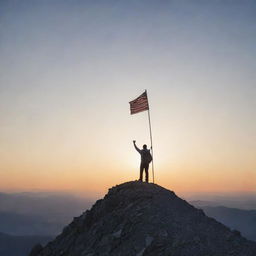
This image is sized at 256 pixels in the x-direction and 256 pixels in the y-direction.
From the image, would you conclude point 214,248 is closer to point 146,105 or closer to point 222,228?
point 222,228

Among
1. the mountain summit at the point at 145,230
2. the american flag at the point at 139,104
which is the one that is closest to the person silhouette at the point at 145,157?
the mountain summit at the point at 145,230

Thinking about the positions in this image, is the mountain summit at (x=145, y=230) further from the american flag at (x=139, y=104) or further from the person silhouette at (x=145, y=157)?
the american flag at (x=139, y=104)

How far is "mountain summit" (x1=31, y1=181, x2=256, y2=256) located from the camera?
1961 centimetres

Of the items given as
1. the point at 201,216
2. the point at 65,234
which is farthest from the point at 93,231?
the point at 201,216

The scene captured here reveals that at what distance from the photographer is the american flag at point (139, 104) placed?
31.9m

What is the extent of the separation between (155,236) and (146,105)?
1422cm

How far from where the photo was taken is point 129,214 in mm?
24109

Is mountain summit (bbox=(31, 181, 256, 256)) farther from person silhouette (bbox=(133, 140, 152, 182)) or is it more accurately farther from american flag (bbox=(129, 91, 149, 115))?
american flag (bbox=(129, 91, 149, 115))

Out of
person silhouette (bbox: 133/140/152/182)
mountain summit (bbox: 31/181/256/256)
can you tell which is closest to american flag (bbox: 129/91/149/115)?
person silhouette (bbox: 133/140/152/182)

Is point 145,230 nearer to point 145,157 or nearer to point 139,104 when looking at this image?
point 145,157

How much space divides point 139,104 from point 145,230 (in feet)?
43.9

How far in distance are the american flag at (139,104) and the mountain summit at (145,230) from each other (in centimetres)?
648

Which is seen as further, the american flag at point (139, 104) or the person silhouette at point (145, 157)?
the american flag at point (139, 104)

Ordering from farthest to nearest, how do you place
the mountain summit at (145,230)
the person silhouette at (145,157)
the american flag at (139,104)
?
the american flag at (139,104), the person silhouette at (145,157), the mountain summit at (145,230)
